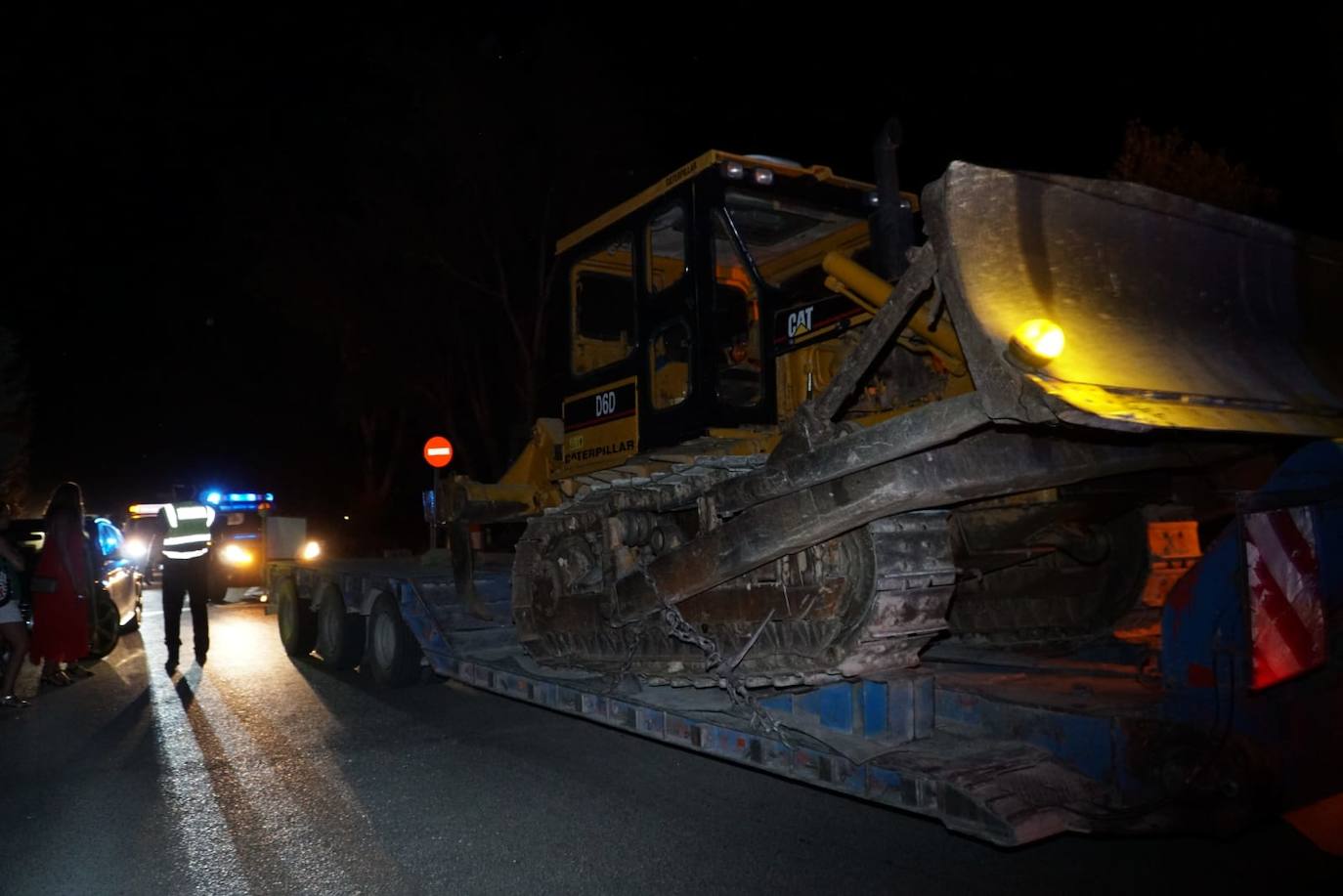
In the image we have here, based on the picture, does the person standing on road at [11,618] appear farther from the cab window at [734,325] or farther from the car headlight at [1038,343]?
the car headlight at [1038,343]

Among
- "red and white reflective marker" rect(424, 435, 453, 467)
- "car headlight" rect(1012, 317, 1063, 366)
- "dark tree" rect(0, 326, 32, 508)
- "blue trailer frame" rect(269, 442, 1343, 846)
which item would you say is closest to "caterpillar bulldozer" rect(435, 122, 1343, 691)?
"car headlight" rect(1012, 317, 1063, 366)

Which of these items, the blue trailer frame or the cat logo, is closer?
the blue trailer frame

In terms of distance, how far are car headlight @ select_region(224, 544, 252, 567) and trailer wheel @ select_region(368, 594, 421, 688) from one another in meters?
10.6

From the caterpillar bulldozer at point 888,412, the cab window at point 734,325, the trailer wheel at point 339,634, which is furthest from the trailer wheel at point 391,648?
the cab window at point 734,325

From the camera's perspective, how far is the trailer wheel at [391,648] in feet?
28.6

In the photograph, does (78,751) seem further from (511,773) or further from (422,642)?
(511,773)

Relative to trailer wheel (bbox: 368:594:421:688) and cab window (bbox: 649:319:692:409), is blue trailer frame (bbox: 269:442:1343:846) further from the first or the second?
trailer wheel (bbox: 368:594:421:688)

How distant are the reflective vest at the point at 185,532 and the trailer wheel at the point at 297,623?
1.00 metres

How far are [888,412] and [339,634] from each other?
6.52 m

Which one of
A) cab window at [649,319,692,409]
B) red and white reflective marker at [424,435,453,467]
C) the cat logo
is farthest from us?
red and white reflective marker at [424,435,453,467]

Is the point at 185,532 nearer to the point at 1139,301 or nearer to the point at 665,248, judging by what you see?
the point at 665,248

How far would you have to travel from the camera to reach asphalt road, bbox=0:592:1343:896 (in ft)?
14.2

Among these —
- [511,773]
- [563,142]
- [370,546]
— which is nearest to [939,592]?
[511,773]

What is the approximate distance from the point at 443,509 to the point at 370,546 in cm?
2361
